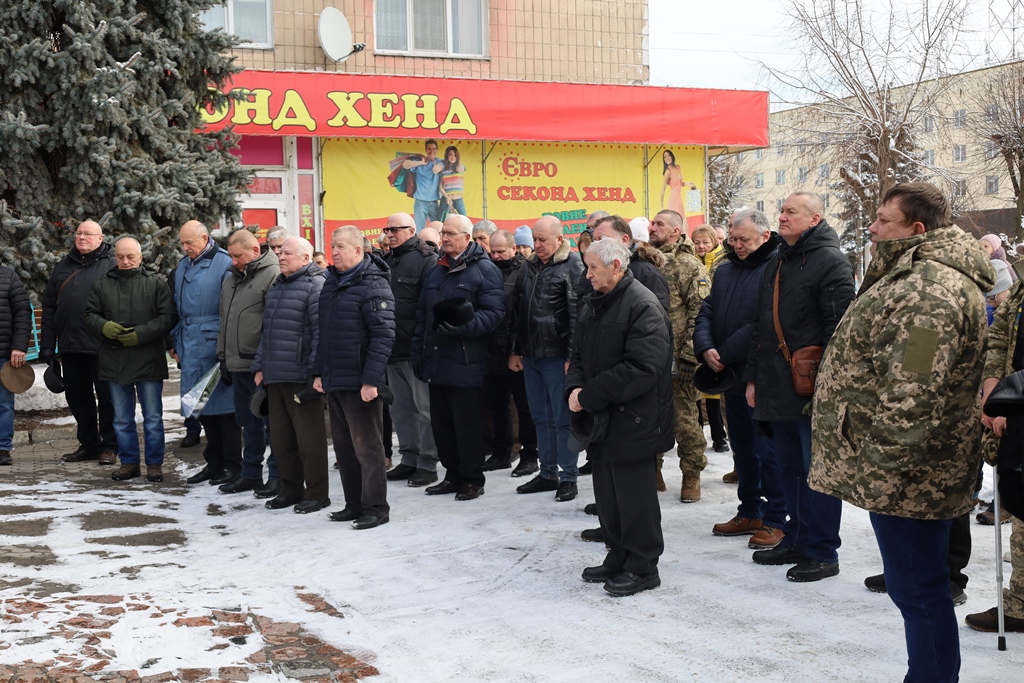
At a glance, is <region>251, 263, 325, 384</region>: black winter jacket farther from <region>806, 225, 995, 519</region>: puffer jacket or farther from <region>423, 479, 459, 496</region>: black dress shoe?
<region>806, 225, 995, 519</region>: puffer jacket

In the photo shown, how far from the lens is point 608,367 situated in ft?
18.7

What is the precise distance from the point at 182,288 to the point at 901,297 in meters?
6.61

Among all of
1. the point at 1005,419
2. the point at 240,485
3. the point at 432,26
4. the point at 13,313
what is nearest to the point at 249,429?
the point at 240,485

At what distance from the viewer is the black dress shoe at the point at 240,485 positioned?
8586 mm

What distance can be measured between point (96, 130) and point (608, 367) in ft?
24.5

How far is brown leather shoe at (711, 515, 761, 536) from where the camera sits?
674cm

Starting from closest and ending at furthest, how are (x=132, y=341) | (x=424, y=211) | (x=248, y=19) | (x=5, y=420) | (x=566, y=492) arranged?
(x=566, y=492) < (x=132, y=341) < (x=5, y=420) < (x=248, y=19) < (x=424, y=211)

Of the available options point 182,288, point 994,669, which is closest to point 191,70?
point 182,288

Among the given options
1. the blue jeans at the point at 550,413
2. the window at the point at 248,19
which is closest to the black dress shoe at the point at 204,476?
the blue jeans at the point at 550,413

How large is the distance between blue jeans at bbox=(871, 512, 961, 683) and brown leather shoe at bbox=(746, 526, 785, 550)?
237cm

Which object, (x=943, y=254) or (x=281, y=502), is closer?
(x=943, y=254)

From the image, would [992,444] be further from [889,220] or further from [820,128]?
[820,128]

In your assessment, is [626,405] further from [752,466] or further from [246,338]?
[246,338]

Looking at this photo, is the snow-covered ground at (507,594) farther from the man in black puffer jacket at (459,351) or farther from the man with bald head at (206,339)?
the man with bald head at (206,339)
